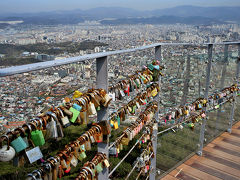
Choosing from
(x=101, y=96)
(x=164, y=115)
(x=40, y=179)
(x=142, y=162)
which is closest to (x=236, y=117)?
(x=164, y=115)

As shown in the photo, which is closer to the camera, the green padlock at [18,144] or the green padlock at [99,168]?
the green padlock at [18,144]

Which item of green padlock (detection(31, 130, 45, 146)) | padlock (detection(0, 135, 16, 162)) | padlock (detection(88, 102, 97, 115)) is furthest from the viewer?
padlock (detection(88, 102, 97, 115))

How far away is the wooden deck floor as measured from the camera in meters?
3.12

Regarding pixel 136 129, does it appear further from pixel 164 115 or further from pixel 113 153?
pixel 164 115

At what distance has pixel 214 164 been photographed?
3.39m

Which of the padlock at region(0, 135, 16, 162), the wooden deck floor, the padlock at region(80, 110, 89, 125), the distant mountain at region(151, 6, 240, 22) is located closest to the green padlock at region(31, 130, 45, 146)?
the padlock at region(0, 135, 16, 162)

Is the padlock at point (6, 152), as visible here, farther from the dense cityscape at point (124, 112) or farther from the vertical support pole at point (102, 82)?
the vertical support pole at point (102, 82)

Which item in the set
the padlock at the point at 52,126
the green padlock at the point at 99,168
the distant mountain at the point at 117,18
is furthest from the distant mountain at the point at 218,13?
the padlock at the point at 52,126

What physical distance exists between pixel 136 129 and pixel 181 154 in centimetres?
161

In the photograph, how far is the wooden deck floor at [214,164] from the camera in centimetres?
312

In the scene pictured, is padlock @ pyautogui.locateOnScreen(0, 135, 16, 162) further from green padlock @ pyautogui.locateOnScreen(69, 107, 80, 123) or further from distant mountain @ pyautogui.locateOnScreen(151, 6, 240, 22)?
distant mountain @ pyautogui.locateOnScreen(151, 6, 240, 22)

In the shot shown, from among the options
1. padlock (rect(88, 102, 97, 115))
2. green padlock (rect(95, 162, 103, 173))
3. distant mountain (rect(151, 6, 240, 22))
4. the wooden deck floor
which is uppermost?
distant mountain (rect(151, 6, 240, 22))

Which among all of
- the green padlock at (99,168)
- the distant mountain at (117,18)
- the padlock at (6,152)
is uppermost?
the distant mountain at (117,18)

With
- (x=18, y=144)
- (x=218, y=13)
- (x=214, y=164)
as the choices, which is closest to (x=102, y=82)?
(x=18, y=144)
